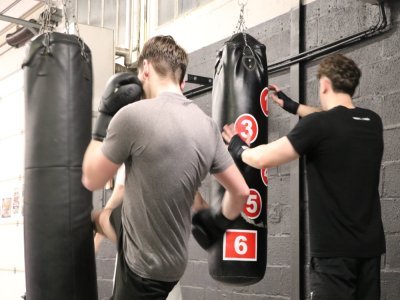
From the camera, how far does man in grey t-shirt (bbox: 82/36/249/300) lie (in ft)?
6.51

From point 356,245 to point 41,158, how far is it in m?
1.40

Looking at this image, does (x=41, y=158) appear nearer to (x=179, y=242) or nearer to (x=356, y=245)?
(x=179, y=242)

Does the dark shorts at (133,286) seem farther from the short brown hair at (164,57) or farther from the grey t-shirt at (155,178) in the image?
the short brown hair at (164,57)

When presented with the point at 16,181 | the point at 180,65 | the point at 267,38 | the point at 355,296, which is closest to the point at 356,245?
the point at 355,296

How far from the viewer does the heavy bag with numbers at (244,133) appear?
2789 mm

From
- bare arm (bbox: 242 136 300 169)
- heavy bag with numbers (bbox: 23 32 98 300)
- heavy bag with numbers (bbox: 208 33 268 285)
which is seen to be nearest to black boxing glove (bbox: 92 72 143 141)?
heavy bag with numbers (bbox: 23 32 98 300)

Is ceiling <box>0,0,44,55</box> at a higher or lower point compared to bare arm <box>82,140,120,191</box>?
higher

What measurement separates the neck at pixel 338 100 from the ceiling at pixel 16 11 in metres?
4.52

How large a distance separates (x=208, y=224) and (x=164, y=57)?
2.44 ft

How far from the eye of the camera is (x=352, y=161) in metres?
2.52

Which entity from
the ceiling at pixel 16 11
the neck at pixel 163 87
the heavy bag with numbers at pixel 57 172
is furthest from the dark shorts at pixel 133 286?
the ceiling at pixel 16 11

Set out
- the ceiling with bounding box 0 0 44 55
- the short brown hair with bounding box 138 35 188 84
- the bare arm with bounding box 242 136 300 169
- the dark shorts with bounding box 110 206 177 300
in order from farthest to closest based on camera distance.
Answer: the ceiling with bounding box 0 0 44 55
the bare arm with bounding box 242 136 300 169
the short brown hair with bounding box 138 35 188 84
the dark shorts with bounding box 110 206 177 300

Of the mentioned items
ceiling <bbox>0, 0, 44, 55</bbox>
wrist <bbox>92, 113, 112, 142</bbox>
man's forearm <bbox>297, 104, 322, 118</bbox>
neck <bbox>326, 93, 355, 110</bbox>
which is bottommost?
wrist <bbox>92, 113, 112, 142</bbox>

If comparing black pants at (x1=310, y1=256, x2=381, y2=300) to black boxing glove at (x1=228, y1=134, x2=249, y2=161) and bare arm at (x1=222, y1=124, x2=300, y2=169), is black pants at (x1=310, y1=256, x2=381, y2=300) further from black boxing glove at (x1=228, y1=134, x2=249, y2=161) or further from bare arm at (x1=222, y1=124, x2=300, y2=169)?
black boxing glove at (x1=228, y1=134, x2=249, y2=161)
